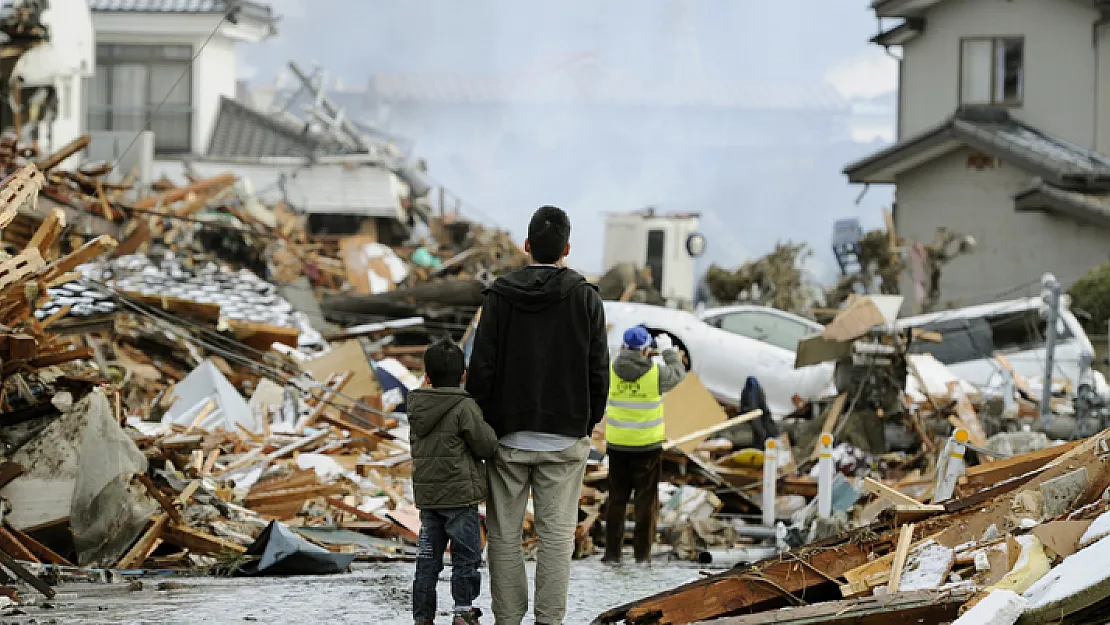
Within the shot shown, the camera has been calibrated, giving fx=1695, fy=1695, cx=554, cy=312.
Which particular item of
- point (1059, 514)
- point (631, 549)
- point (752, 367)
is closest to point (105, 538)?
point (631, 549)

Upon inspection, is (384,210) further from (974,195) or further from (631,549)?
(631,549)

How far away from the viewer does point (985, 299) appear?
→ 35156 mm

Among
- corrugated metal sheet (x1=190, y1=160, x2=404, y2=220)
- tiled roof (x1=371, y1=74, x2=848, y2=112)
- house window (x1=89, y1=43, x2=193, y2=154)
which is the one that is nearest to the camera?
corrugated metal sheet (x1=190, y1=160, x2=404, y2=220)

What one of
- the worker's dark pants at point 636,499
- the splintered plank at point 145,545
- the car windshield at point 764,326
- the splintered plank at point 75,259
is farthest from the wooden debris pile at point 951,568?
the car windshield at point 764,326

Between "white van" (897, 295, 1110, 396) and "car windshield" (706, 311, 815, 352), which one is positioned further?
"car windshield" (706, 311, 815, 352)

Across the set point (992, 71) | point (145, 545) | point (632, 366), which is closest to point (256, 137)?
point (992, 71)

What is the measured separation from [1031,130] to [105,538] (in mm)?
29822

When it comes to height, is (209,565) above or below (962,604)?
below

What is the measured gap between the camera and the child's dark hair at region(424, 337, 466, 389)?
7594 millimetres

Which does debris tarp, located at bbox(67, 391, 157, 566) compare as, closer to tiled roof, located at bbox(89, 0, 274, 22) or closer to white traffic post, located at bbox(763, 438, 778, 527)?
white traffic post, located at bbox(763, 438, 778, 527)

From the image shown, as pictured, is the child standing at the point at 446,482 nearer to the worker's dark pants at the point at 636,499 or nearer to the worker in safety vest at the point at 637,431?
the worker in safety vest at the point at 637,431

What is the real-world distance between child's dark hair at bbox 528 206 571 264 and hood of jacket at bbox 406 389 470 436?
71 cm

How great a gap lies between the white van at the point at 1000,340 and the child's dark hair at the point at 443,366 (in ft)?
53.0

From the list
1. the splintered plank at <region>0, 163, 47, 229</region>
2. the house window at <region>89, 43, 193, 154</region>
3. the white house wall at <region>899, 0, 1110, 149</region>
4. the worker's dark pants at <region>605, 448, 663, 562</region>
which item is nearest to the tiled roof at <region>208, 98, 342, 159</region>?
the house window at <region>89, 43, 193, 154</region>
